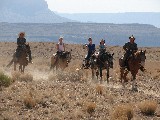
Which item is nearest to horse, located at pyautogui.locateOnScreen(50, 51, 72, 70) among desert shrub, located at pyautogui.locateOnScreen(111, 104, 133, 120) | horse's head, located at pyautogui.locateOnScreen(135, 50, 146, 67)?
horse's head, located at pyautogui.locateOnScreen(135, 50, 146, 67)

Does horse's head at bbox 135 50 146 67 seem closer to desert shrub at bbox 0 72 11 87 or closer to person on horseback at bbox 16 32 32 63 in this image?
desert shrub at bbox 0 72 11 87

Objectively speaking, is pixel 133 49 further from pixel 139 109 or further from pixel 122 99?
pixel 139 109

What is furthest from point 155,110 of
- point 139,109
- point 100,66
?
point 100,66

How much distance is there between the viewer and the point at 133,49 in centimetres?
2378

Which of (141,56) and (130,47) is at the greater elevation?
(130,47)

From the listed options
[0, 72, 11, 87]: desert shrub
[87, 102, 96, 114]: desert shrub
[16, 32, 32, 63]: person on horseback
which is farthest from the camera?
[16, 32, 32, 63]: person on horseback

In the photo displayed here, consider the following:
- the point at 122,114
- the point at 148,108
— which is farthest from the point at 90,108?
the point at 148,108

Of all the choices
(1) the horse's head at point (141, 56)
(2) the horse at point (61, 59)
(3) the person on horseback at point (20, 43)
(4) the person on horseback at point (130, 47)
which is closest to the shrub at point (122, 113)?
(1) the horse's head at point (141, 56)

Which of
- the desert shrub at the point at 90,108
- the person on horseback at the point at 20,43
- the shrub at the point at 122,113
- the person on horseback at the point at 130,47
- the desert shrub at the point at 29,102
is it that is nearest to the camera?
the shrub at the point at 122,113

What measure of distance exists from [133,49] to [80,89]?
4.86m

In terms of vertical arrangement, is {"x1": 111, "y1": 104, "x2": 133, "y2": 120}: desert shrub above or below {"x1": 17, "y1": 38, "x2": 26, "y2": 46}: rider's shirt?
below

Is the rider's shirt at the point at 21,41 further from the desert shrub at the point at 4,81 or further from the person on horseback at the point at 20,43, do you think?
the desert shrub at the point at 4,81

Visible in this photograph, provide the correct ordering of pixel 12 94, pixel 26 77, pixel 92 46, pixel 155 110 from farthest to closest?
pixel 92 46
pixel 26 77
pixel 12 94
pixel 155 110

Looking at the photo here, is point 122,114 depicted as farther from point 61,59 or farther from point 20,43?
point 61,59
